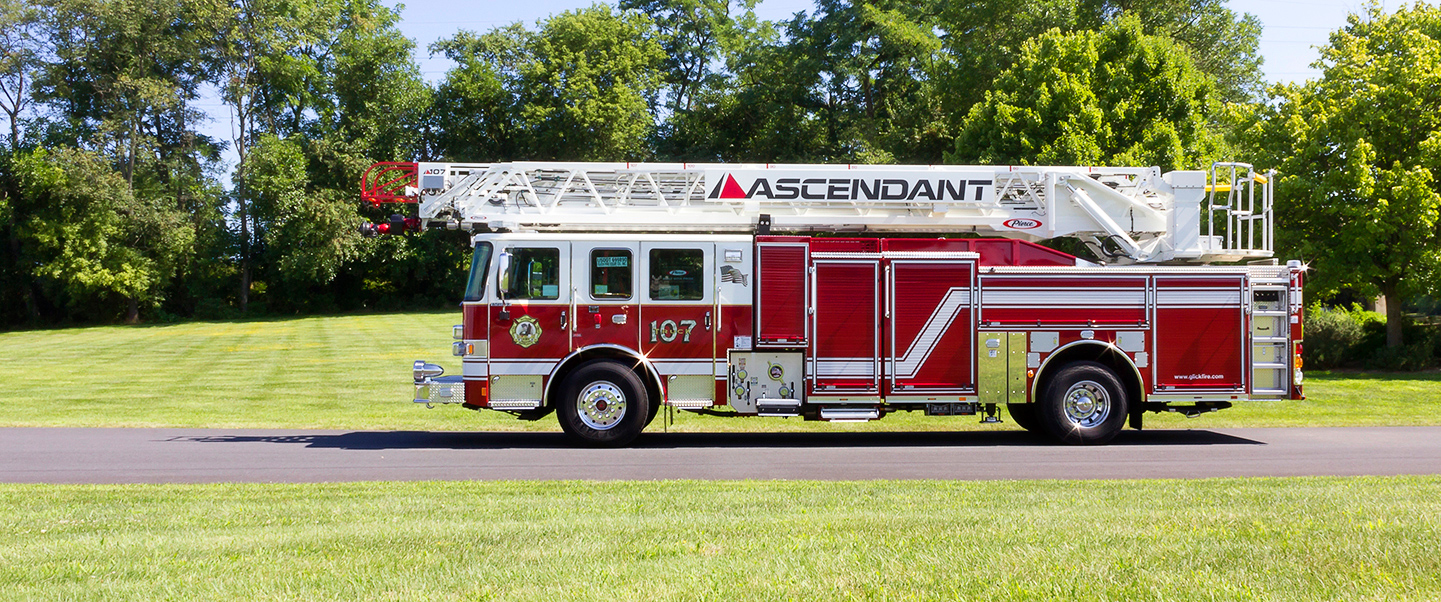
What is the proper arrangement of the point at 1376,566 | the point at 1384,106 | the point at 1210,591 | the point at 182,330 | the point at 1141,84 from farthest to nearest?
the point at 182,330 < the point at 1141,84 < the point at 1384,106 < the point at 1376,566 < the point at 1210,591

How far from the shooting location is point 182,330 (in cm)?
4675

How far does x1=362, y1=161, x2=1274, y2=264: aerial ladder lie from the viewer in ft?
42.7

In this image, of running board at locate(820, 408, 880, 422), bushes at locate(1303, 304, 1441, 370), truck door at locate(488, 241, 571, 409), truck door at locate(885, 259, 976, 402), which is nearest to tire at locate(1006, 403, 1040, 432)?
truck door at locate(885, 259, 976, 402)

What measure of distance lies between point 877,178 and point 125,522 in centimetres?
874

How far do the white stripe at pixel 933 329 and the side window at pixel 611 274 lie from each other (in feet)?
10.9

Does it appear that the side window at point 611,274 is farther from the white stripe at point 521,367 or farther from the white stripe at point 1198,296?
the white stripe at point 1198,296

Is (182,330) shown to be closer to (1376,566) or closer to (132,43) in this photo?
(132,43)

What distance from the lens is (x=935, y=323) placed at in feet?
41.6

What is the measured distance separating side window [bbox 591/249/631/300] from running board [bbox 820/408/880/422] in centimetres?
266

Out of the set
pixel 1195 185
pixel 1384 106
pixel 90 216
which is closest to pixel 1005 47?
pixel 1384 106

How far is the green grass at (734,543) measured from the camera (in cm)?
528

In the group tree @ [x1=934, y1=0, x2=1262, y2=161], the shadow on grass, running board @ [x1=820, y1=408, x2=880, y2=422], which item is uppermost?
tree @ [x1=934, y1=0, x2=1262, y2=161]

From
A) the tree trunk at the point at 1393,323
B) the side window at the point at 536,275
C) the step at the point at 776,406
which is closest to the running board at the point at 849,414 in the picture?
the step at the point at 776,406

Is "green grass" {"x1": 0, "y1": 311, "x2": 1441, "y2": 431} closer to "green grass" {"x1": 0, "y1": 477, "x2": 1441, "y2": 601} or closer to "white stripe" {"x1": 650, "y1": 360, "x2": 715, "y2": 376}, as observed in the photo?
"white stripe" {"x1": 650, "y1": 360, "x2": 715, "y2": 376}
